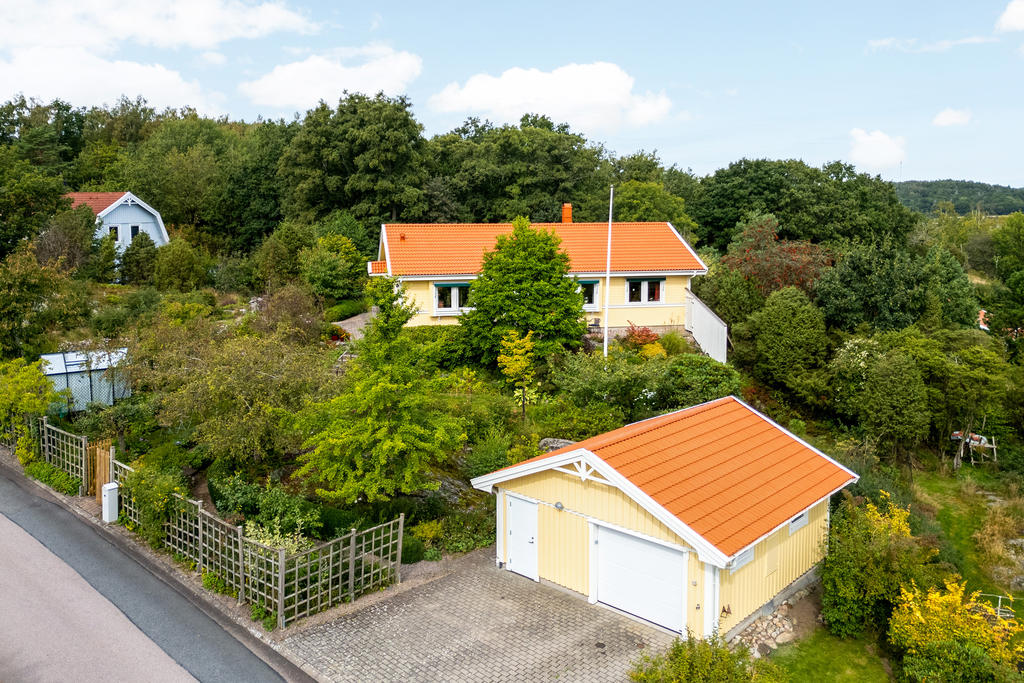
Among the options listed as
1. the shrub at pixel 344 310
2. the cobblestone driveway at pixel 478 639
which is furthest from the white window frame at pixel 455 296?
the cobblestone driveway at pixel 478 639

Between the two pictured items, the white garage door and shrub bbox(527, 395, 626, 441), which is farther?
shrub bbox(527, 395, 626, 441)

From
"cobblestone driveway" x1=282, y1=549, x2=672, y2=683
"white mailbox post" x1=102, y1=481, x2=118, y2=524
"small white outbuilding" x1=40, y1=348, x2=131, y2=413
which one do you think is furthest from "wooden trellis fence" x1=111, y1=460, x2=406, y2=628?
"small white outbuilding" x1=40, y1=348, x2=131, y2=413

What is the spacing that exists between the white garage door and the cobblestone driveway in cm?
27

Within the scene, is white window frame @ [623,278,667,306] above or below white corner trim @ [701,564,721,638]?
above

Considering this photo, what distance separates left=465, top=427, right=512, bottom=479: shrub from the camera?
61.8ft

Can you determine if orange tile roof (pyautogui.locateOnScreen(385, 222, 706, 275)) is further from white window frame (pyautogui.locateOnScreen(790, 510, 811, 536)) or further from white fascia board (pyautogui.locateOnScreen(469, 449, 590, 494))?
white window frame (pyautogui.locateOnScreen(790, 510, 811, 536))

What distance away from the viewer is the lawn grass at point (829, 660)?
514 inches

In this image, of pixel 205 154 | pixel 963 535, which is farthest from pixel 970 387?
pixel 205 154

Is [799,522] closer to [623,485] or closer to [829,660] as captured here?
[829,660]

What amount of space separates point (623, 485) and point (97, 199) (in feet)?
156

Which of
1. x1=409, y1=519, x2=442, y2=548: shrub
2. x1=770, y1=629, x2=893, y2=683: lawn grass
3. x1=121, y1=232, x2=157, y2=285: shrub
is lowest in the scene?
x1=770, y1=629, x2=893, y2=683: lawn grass

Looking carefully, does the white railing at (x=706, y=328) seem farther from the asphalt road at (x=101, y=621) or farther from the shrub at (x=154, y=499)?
the asphalt road at (x=101, y=621)

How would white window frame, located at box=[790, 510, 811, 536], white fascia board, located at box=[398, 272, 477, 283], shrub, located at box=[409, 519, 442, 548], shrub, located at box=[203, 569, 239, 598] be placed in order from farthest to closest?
white fascia board, located at box=[398, 272, 477, 283] → shrub, located at box=[409, 519, 442, 548] → white window frame, located at box=[790, 510, 811, 536] → shrub, located at box=[203, 569, 239, 598]

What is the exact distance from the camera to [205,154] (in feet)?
207
